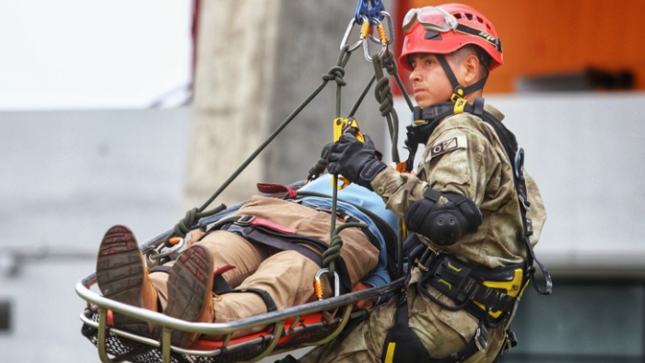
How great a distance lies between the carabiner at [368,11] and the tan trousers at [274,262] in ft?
2.45

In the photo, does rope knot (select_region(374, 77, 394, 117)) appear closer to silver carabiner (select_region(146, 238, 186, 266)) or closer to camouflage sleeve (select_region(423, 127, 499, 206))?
Answer: camouflage sleeve (select_region(423, 127, 499, 206))

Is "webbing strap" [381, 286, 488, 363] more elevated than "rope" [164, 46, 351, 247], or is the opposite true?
"rope" [164, 46, 351, 247]

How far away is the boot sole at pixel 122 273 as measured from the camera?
Answer: 3.50 metres

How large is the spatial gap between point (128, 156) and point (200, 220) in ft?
18.6

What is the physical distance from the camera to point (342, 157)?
3947mm

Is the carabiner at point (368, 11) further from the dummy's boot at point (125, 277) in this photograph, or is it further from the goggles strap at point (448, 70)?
the dummy's boot at point (125, 277)

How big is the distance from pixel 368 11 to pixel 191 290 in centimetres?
144

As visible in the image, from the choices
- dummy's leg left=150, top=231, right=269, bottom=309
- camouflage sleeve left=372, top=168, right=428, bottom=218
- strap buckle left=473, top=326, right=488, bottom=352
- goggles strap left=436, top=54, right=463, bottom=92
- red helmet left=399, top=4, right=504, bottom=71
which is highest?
red helmet left=399, top=4, right=504, bottom=71

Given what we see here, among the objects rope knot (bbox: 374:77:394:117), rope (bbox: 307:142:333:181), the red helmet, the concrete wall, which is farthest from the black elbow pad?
the concrete wall

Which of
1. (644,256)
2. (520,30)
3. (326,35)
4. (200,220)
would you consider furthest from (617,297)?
(200,220)

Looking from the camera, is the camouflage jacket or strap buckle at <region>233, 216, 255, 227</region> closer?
the camouflage jacket

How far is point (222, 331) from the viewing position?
3385 mm

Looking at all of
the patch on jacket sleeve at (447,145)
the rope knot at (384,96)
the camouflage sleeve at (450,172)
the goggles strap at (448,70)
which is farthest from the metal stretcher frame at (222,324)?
the goggles strap at (448,70)

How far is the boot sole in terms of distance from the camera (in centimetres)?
350
